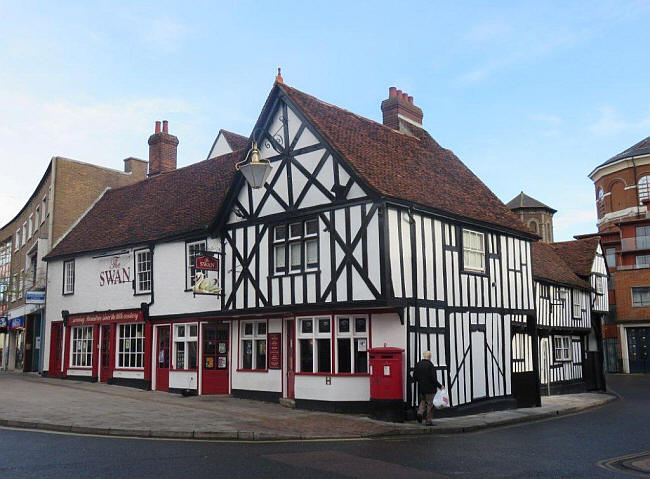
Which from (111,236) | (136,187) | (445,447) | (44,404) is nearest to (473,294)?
(445,447)

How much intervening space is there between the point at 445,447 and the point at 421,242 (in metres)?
6.26

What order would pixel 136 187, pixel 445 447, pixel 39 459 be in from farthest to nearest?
pixel 136 187 < pixel 445 447 < pixel 39 459

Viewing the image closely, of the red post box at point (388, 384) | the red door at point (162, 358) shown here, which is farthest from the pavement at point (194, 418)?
the red door at point (162, 358)

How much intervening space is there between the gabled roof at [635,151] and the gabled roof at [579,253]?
27356 mm

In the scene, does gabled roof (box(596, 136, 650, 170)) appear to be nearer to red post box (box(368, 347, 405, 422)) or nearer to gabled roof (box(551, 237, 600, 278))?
gabled roof (box(551, 237, 600, 278))

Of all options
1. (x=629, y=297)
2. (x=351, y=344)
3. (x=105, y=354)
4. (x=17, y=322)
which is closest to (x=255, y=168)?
(x=351, y=344)

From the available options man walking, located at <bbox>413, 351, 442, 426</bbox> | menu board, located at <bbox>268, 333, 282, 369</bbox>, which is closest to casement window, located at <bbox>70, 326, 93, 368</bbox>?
menu board, located at <bbox>268, 333, 282, 369</bbox>

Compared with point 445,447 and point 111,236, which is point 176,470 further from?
point 111,236

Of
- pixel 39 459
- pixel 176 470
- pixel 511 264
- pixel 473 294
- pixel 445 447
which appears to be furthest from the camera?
pixel 511 264

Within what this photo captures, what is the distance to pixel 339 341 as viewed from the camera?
16453 mm

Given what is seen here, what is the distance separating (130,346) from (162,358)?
79.5 inches

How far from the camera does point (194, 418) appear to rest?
46.4 feet

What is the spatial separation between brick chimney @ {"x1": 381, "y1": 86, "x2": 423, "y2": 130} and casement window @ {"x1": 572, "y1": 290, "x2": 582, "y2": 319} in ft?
36.9

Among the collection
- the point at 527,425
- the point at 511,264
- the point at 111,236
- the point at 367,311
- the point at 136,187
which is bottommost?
the point at 527,425
